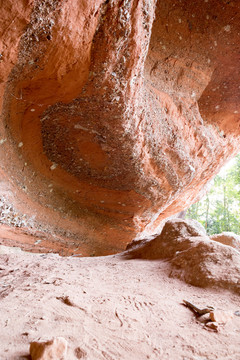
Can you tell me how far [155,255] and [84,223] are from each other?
222 centimetres

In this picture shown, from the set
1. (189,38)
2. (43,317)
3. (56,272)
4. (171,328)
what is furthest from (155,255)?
(189,38)

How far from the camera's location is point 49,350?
2.99 feet

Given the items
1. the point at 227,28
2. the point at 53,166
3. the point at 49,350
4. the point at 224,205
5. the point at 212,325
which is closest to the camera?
the point at 49,350

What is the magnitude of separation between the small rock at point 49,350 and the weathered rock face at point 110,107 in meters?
1.86

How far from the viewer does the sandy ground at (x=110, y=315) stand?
3.54ft

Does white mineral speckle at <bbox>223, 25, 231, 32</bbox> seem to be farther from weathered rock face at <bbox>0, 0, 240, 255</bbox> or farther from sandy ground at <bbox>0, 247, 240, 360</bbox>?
sandy ground at <bbox>0, 247, 240, 360</bbox>

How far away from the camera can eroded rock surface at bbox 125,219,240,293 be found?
1834 millimetres

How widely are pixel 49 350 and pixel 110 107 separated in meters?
2.30

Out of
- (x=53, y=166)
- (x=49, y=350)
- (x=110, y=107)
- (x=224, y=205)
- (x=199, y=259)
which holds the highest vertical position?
(x=224, y=205)

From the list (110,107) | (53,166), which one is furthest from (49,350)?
(53,166)

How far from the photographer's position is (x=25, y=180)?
3625mm

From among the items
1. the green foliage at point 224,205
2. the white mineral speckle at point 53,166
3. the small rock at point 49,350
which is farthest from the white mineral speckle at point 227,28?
the green foliage at point 224,205

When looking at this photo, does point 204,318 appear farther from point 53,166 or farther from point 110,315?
point 53,166

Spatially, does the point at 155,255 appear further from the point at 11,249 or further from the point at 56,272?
the point at 11,249
